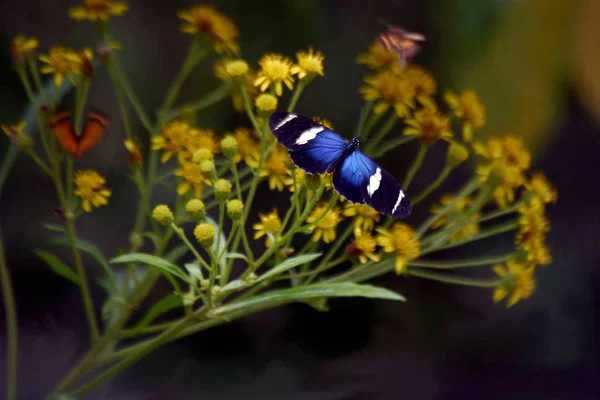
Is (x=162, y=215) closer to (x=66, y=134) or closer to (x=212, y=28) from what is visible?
(x=66, y=134)

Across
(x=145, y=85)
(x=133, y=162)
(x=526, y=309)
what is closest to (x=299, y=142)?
(x=133, y=162)

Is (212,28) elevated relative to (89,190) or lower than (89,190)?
elevated

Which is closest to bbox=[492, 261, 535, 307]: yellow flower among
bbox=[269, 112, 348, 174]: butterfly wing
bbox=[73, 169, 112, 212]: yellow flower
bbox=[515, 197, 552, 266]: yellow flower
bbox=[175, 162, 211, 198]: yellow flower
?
bbox=[515, 197, 552, 266]: yellow flower

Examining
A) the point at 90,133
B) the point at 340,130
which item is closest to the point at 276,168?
the point at 90,133

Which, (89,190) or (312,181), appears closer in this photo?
(312,181)

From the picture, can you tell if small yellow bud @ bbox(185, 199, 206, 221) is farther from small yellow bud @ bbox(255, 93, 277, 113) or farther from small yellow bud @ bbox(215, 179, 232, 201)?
small yellow bud @ bbox(255, 93, 277, 113)
